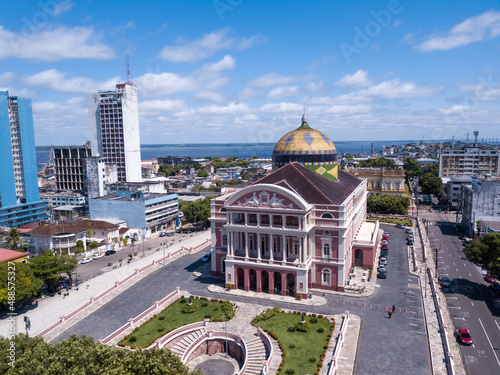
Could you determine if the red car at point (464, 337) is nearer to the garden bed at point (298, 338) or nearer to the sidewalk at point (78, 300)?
the garden bed at point (298, 338)

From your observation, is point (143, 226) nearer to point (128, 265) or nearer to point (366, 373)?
point (128, 265)

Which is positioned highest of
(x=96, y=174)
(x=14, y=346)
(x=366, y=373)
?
(x=96, y=174)

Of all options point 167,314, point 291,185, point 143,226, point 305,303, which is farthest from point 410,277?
point 143,226

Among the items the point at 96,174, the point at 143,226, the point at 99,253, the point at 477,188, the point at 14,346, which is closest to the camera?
the point at 14,346

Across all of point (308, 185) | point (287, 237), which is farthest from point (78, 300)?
point (308, 185)

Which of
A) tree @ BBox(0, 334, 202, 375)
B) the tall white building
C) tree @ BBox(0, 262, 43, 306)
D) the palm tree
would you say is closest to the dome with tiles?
tree @ BBox(0, 262, 43, 306)

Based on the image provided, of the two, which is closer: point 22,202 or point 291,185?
point 291,185
